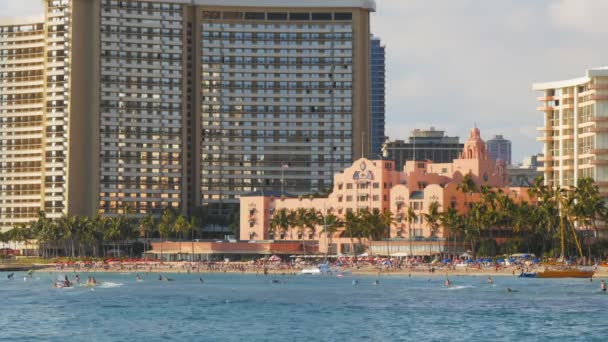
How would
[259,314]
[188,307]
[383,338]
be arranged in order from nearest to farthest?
1. [383,338]
2. [259,314]
3. [188,307]

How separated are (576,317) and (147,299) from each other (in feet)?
205

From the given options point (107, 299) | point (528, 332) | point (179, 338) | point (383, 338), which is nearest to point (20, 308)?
point (107, 299)

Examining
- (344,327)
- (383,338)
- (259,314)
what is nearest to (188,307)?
(259,314)

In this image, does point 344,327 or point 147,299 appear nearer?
point 344,327

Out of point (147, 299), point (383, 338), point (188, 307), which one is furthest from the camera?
point (147, 299)

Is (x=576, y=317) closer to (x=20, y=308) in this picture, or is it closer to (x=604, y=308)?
(x=604, y=308)

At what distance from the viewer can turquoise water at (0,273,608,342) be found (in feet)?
395

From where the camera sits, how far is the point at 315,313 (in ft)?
470

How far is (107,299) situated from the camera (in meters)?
170

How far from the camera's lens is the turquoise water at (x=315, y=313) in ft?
395

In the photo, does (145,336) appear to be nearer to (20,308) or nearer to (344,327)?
(344,327)

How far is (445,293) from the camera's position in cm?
17500

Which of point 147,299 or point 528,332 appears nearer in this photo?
point 528,332

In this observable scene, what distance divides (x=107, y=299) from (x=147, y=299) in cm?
573
